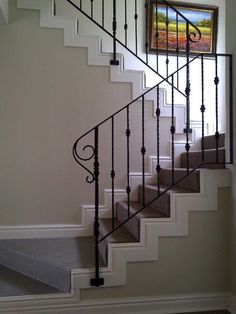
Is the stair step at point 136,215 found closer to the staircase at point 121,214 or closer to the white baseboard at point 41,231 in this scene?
the staircase at point 121,214

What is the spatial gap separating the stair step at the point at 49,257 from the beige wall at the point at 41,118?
302 mm

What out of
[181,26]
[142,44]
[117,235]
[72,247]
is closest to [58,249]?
[72,247]

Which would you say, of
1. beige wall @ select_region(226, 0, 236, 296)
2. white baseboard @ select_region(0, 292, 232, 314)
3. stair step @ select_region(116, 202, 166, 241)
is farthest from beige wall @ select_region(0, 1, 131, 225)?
beige wall @ select_region(226, 0, 236, 296)

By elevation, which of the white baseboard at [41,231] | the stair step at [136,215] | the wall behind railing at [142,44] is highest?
the wall behind railing at [142,44]

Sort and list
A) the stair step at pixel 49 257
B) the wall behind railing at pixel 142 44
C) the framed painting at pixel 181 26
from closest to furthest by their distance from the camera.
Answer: the stair step at pixel 49 257 → the wall behind railing at pixel 142 44 → the framed painting at pixel 181 26

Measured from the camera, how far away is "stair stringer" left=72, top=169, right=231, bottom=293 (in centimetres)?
226

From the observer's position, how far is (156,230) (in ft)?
7.63

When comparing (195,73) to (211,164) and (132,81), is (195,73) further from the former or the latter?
(211,164)

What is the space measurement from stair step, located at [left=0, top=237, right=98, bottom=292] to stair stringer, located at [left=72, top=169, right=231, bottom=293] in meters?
0.14

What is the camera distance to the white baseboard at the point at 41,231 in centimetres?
315

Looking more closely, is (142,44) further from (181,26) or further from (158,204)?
(158,204)

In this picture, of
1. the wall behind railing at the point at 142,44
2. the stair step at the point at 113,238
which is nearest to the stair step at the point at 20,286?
the stair step at the point at 113,238

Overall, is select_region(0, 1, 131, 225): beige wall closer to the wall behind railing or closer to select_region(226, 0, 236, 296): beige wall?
the wall behind railing

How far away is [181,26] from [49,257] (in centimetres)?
339
